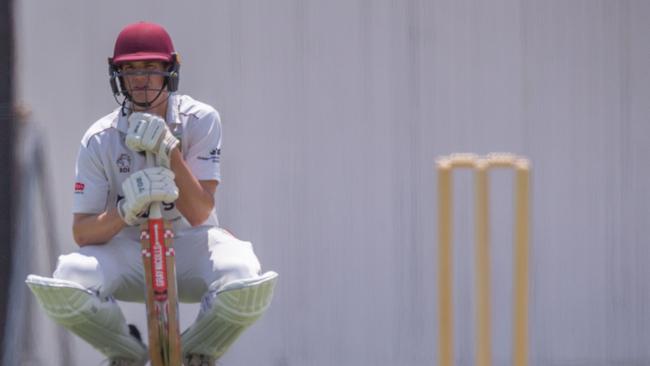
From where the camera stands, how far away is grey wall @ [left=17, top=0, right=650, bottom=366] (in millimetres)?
5145

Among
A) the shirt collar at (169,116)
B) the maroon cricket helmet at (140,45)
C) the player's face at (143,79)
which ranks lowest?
the shirt collar at (169,116)

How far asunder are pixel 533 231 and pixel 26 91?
198 centimetres

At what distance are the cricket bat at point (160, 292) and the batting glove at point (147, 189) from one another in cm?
6

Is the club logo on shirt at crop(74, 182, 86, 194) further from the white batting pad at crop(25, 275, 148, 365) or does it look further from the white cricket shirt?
the white batting pad at crop(25, 275, 148, 365)

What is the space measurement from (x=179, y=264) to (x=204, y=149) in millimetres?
363

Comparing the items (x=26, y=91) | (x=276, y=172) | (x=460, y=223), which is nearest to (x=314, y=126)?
(x=276, y=172)

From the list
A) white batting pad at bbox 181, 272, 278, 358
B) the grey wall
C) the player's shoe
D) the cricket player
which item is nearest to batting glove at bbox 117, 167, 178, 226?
the cricket player

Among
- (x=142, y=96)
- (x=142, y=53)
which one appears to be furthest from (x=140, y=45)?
(x=142, y=96)

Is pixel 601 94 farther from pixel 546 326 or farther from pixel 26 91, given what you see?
pixel 26 91

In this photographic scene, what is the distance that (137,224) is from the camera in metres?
4.17

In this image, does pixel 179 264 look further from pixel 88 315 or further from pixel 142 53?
pixel 142 53

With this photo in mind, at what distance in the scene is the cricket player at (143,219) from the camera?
3984 millimetres

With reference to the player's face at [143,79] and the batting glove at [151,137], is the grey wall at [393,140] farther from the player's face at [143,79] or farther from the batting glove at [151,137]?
the batting glove at [151,137]

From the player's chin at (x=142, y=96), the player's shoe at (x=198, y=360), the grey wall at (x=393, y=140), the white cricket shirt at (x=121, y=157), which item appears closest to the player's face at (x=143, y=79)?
the player's chin at (x=142, y=96)
